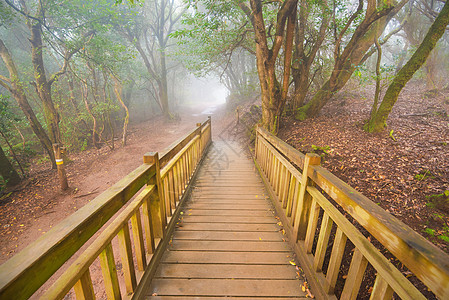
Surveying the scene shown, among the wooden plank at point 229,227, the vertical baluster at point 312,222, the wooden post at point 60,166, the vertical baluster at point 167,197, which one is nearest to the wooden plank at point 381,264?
the vertical baluster at point 312,222

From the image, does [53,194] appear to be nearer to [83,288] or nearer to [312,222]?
[83,288]

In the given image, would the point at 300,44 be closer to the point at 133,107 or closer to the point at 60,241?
the point at 60,241

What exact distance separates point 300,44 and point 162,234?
23.7 feet

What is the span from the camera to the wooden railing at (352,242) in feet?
3.06

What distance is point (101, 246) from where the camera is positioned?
1.32m

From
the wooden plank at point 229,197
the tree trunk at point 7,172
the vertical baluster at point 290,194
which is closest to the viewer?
the vertical baluster at point 290,194

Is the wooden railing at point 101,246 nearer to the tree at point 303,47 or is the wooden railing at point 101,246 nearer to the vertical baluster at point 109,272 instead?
the vertical baluster at point 109,272

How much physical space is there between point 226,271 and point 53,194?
7.00 meters

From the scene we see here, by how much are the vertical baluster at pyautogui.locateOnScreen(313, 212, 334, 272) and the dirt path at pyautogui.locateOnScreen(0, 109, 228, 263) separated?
6187 millimetres

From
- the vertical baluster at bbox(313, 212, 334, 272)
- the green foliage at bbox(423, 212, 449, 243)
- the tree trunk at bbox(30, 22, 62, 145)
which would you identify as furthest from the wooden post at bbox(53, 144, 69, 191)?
the green foliage at bbox(423, 212, 449, 243)

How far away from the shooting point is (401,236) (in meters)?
1.05

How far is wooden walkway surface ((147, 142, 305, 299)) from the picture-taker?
6.72 feet

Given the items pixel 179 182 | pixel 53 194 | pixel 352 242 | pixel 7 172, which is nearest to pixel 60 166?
pixel 53 194

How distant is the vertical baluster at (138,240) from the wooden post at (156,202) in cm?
38
